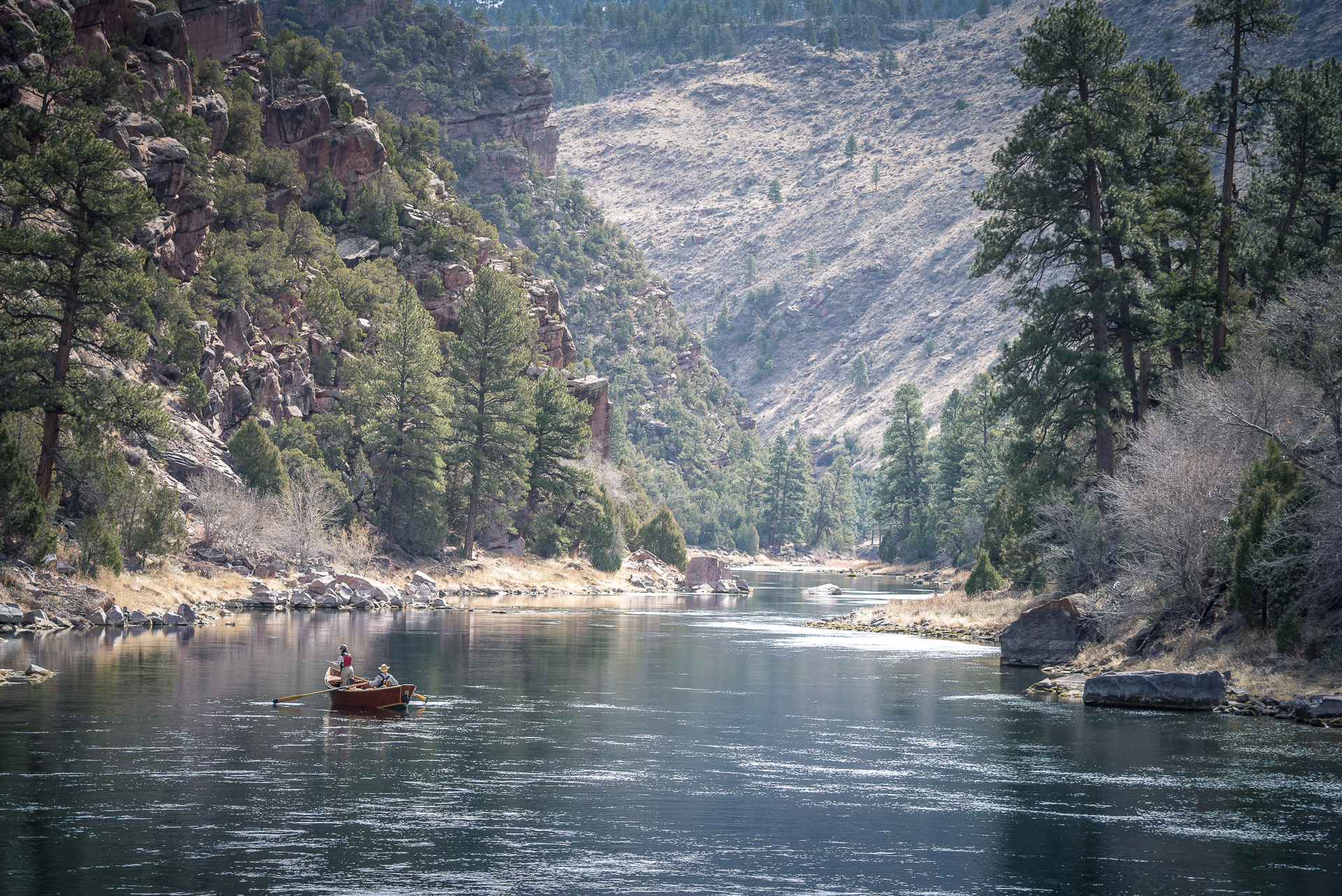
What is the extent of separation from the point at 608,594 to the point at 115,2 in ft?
191

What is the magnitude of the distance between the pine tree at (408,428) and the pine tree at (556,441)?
11910 mm

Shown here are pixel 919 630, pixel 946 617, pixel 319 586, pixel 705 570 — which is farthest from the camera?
pixel 705 570

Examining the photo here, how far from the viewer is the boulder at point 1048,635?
4250cm

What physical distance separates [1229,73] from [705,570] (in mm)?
71483

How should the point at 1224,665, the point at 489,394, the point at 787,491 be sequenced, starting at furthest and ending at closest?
the point at 787,491
the point at 489,394
the point at 1224,665

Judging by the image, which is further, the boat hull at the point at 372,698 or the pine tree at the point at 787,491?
the pine tree at the point at 787,491

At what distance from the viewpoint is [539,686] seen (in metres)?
36.6

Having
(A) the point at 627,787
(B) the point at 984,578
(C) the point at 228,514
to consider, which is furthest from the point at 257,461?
(A) the point at 627,787

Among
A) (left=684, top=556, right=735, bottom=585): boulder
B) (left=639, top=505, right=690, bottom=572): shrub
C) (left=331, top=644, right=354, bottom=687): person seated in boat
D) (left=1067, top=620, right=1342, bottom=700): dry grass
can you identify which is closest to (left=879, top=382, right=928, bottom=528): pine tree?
(left=639, top=505, right=690, bottom=572): shrub

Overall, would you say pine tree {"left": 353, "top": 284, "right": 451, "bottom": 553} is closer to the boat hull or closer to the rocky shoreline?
the rocky shoreline

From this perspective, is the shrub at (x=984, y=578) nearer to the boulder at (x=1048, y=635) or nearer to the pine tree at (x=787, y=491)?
the boulder at (x=1048, y=635)

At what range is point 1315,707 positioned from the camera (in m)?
29.0

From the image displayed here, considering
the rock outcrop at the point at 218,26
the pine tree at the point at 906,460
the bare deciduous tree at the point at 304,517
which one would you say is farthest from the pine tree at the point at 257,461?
the pine tree at the point at 906,460

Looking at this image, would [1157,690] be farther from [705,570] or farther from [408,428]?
[705,570]
